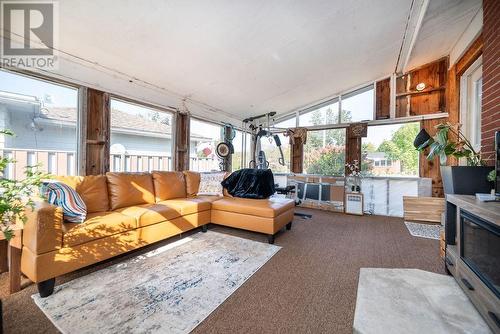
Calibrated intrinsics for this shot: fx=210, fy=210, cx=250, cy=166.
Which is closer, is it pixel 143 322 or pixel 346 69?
pixel 143 322

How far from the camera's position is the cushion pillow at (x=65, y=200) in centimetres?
196

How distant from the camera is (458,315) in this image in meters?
1.56

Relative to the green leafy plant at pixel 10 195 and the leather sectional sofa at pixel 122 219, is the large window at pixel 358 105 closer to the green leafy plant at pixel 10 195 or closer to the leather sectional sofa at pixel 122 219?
the leather sectional sofa at pixel 122 219

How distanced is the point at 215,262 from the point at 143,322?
94cm

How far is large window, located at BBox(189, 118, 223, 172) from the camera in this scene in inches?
190

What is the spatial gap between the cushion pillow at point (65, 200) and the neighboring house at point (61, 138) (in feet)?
1.70

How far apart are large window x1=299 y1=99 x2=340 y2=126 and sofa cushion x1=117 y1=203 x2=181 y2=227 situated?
4.40 metres

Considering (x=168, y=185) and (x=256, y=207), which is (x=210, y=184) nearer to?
(x=168, y=185)

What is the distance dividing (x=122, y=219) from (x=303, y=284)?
1.96 meters

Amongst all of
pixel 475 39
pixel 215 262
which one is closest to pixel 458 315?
pixel 215 262

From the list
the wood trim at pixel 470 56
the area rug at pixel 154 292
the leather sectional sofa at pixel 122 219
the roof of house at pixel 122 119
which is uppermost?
the wood trim at pixel 470 56

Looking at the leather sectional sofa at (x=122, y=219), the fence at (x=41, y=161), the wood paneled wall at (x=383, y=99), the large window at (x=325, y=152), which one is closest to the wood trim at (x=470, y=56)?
the wood paneled wall at (x=383, y=99)

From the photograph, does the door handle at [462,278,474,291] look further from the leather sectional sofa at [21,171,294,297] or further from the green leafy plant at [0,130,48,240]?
the green leafy plant at [0,130,48,240]

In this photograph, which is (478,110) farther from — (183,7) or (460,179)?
(183,7)
